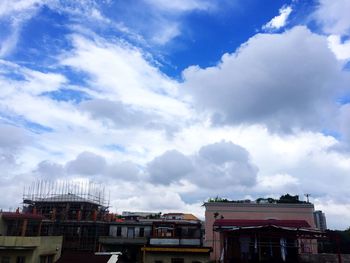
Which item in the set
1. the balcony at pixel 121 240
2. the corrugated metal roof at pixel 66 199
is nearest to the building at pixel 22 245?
the balcony at pixel 121 240

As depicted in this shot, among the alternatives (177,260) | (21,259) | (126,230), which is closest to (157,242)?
(177,260)

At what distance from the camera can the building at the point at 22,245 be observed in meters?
30.5

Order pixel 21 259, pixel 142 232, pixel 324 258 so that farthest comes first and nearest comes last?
1. pixel 142 232
2. pixel 21 259
3. pixel 324 258

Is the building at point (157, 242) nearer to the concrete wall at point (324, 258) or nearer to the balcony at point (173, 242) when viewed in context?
the balcony at point (173, 242)

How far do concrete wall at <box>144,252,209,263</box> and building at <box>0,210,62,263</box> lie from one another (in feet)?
29.9

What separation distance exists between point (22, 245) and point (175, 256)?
13956mm

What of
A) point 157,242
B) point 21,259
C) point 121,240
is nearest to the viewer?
point 21,259

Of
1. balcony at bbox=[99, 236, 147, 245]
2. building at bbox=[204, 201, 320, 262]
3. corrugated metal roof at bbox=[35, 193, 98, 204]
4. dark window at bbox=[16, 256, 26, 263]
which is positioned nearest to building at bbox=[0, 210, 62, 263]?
dark window at bbox=[16, 256, 26, 263]

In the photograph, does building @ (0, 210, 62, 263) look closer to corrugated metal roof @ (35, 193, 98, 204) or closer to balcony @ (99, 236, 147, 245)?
balcony @ (99, 236, 147, 245)

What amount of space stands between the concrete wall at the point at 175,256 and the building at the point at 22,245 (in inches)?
359

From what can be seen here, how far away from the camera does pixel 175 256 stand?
116 feet

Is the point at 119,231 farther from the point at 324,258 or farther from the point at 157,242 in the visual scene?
the point at 324,258

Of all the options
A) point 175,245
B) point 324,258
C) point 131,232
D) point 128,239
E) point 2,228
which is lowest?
point 324,258

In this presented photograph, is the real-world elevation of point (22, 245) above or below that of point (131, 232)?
below
